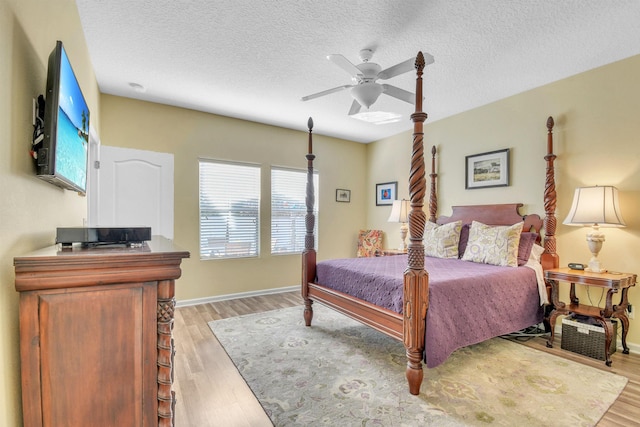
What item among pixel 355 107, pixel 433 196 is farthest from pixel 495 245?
pixel 355 107

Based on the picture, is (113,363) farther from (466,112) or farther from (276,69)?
(466,112)

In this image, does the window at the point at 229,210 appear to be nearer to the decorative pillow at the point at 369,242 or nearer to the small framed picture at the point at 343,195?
the small framed picture at the point at 343,195

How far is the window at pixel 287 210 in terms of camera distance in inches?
193

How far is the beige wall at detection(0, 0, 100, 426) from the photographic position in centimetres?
102

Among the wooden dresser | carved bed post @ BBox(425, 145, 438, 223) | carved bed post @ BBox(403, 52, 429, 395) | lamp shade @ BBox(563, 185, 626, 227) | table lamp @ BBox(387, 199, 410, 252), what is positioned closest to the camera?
the wooden dresser

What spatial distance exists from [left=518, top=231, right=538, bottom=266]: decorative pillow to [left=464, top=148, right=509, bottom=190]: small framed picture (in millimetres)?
721

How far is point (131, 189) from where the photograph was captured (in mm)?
3561

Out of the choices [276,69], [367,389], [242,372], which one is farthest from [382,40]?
[242,372]

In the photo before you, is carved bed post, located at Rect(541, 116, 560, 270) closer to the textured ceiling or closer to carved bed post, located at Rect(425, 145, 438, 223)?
the textured ceiling

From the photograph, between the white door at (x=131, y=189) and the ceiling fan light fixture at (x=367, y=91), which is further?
the white door at (x=131, y=189)

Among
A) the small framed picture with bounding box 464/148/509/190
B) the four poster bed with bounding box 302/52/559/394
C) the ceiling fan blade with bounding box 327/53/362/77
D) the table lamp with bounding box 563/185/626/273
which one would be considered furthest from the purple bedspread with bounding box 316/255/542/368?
the ceiling fan blade with bounding box 327/53/362/77

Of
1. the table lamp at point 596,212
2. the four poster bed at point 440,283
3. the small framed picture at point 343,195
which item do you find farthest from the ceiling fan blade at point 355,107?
the small framed picture at point 343,195

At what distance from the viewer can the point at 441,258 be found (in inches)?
142

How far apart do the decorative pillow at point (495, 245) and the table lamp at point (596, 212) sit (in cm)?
47
